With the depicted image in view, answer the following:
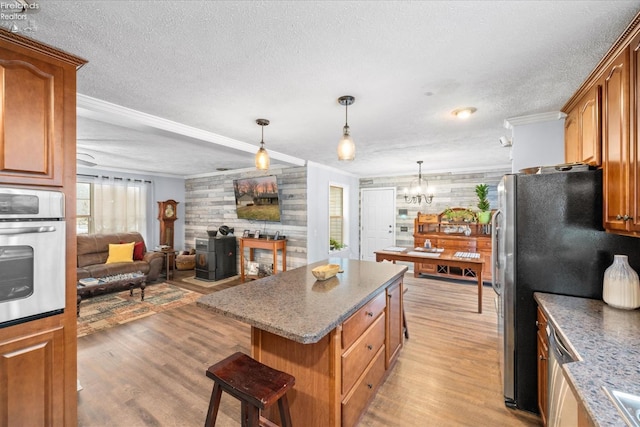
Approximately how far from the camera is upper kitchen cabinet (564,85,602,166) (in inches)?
73.1

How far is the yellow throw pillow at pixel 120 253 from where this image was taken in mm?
5117

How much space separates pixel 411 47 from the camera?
5.33 ft

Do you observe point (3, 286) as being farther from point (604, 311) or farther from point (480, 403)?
point (604, 311)

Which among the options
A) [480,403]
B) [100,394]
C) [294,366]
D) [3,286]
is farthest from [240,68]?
[480,403]

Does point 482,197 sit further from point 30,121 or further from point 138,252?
point 138,252

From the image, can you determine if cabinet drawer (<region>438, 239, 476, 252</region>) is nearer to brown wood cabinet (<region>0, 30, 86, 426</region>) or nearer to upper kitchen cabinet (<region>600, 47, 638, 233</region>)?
upper kitchen cabinet (<region>600, 47, 638, 233</region>)

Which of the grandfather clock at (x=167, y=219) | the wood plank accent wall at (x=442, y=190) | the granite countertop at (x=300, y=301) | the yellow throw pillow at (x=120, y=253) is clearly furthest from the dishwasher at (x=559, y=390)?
the grandfather clock at (x=167, y=219)

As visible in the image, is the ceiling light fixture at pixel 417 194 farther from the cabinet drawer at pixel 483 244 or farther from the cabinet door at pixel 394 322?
the cabinet door at pixel 394 322

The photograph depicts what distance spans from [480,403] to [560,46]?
2.46 meters

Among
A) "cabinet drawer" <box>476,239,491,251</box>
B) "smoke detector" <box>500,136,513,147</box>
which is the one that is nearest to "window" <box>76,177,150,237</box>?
"smoke detector" <box>500,136,513,147</box>

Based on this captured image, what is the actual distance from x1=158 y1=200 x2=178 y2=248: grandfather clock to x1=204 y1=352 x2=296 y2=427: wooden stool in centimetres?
583

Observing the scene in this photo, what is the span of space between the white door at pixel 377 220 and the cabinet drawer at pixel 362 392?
481cm

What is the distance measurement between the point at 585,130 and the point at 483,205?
368 centimetres

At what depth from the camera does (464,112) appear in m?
2.63
